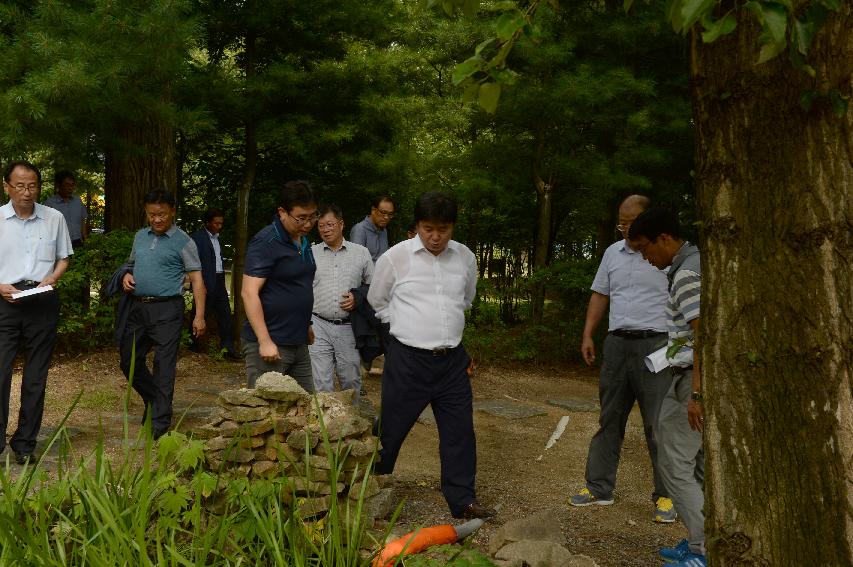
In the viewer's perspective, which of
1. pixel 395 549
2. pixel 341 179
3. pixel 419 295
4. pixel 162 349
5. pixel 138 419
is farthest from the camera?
pixel 341 179

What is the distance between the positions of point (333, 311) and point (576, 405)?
403 centimetres

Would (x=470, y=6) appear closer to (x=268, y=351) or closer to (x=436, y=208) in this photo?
(x=436, y=208)

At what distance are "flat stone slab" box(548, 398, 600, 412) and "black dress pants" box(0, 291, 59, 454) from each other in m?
5.58

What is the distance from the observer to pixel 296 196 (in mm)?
5195

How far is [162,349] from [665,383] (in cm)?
365

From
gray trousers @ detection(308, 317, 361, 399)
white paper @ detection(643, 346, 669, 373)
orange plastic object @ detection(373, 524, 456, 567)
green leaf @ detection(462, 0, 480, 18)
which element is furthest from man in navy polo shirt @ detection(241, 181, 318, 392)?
green leaf @ detection(462, 0, 480, 18)

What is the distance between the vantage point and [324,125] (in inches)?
477

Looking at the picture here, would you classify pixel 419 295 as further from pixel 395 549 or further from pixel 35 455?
pixel 35 455

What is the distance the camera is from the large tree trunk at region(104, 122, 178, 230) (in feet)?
35.9

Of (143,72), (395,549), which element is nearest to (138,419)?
(143,72)

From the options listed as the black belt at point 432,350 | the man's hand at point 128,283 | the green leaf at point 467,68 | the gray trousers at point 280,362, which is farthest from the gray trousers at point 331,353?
the green leaf at point 467,68

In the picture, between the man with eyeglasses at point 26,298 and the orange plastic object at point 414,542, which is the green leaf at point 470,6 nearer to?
the orange plastic object at point 414,542

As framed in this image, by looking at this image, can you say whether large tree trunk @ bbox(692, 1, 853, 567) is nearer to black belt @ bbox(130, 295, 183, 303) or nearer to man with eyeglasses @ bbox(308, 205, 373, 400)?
man with eyeglasses @ bbox(308, 205, 373, 400)

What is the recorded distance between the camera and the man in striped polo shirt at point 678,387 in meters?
4.51
